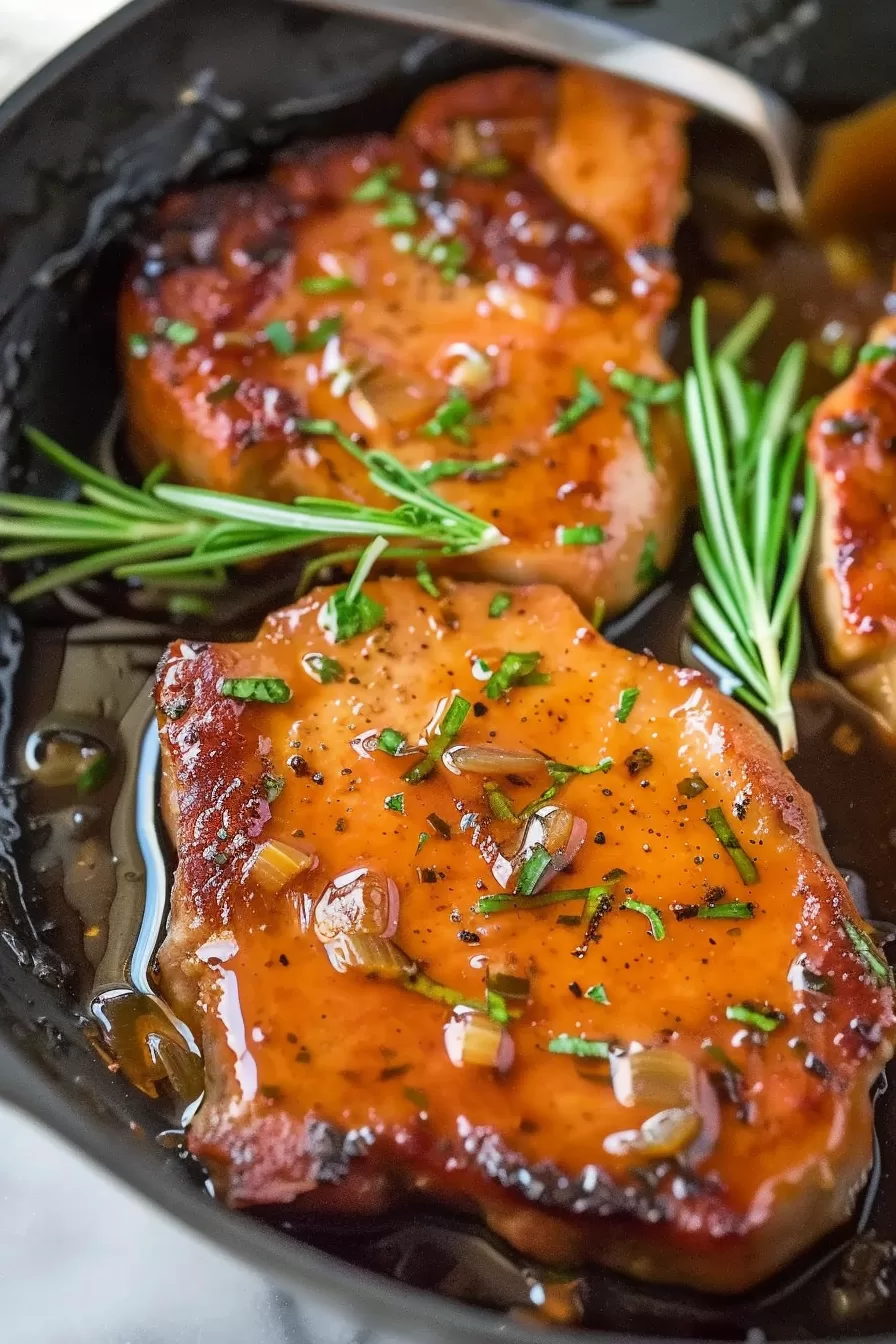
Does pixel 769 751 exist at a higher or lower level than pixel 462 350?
lower

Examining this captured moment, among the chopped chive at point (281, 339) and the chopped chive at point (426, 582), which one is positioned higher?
the chopped chive at point (281, 339)

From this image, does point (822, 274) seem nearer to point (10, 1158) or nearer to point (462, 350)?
point (462, 350)

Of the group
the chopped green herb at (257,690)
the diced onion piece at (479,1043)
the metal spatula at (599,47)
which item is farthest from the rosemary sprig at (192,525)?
the metal spatula at (599,47)

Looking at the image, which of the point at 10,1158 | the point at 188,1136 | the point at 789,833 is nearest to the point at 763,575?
the point at 789,833

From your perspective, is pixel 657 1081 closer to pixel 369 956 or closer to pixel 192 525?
pixel 369 956

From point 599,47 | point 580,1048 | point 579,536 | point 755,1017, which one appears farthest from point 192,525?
point 599,47

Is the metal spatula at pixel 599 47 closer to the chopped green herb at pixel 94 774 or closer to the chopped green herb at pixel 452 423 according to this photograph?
the chopped green herb at pixel 452 423
